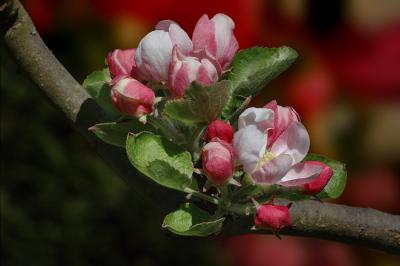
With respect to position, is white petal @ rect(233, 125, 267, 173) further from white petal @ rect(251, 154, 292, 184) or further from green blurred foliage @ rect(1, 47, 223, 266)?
green blurred foliage @ rect(1, 47, 223, 266)

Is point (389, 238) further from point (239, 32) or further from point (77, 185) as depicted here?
point (77, 185)

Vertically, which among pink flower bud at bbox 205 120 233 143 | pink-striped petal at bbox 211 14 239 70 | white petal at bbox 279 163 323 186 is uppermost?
pink-striped petal at bbox 211 14 239 70

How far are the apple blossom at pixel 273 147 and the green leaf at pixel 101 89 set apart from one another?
9 centimetres

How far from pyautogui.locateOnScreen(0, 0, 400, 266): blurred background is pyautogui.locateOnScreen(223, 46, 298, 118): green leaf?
1310mm

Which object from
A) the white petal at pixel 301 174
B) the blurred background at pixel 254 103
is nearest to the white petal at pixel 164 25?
the white petal at pixel 301 174

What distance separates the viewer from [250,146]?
1.65ft

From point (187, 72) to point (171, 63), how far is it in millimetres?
14

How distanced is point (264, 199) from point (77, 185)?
59.0 inches

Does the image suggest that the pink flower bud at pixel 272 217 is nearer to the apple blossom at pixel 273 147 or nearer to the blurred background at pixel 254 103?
the apple blossom at pixel 273 147

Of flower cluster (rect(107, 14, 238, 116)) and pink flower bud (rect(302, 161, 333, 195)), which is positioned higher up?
flower cluster (rect(107, 14, 238, 116))

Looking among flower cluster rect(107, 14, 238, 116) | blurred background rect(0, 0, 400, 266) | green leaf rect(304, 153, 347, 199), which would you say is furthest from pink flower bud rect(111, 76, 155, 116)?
blurred background rect(0, 0, 400, 266)

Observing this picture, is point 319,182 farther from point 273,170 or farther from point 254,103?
point 254,103

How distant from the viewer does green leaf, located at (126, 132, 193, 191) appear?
1.64ft

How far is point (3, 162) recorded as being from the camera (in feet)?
6.52
